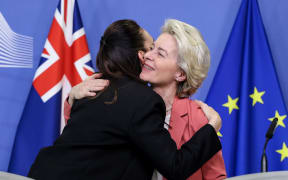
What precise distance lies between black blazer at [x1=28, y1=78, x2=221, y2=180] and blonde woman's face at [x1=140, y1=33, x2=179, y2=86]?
30 cm

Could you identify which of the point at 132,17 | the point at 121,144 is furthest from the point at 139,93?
the point at 132,17

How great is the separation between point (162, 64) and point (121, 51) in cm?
25

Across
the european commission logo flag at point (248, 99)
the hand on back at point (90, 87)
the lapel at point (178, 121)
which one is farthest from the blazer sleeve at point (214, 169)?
the european commission logo flag at point (248, 99)

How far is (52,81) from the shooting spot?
240 cm

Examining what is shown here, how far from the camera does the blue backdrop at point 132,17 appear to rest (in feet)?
8.37

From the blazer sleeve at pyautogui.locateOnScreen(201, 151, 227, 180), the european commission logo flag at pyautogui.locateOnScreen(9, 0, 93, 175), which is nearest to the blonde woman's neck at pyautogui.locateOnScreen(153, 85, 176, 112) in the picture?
the blazer sleeve at pyautogui.locateOnScreen(201, 151, 227, 180)

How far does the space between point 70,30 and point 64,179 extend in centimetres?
140

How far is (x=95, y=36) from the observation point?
2707 mm

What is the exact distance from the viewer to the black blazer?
4.00 ft

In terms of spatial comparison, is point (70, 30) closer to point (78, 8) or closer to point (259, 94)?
point (78, 8)

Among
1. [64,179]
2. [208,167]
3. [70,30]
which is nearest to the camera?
[64,179]

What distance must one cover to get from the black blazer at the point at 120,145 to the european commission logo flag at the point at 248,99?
41.5 inches

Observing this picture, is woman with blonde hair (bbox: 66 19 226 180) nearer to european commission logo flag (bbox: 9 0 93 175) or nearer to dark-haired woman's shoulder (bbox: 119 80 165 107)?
dark-haired woman's shoulder (bbox: 119 80 165 107)

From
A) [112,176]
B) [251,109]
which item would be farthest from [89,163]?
[251,109]
